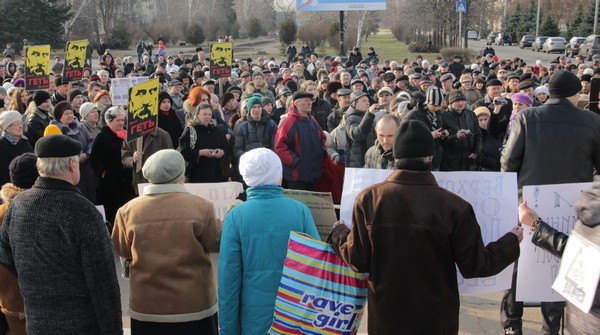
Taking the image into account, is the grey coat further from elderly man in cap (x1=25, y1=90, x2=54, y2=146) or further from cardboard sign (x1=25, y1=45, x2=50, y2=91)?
cardboard sign (x1=25, y1=45, x2=50, y2=91)

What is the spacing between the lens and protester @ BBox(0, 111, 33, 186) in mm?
6582

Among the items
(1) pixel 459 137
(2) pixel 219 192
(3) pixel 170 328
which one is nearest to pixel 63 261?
(3) pixel 170 328

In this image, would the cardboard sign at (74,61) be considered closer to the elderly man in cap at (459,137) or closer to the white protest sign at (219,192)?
the elderly man in cap at (459,137)

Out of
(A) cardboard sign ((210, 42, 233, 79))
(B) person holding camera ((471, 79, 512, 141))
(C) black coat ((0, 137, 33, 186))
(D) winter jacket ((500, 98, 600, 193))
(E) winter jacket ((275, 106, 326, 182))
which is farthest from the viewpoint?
(A) cardboard sign ((210, 42, 233, 79))

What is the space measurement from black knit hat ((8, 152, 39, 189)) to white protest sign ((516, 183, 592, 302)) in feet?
10.2

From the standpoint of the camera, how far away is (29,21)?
46656 millimetres

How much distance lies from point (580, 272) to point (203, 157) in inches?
217

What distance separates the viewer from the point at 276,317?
12.0 feet

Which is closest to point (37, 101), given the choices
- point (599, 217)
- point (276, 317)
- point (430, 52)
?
point (276, 317)

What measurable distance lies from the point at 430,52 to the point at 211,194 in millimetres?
47029

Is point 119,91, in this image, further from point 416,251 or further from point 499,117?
point 416,251

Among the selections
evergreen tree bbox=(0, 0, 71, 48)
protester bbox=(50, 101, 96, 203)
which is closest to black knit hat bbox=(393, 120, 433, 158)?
protester bbox=(50, 101, 96, 203)

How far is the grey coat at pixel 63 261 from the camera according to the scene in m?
3.45

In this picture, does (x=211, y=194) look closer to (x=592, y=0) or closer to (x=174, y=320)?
(x=174, y=320)
